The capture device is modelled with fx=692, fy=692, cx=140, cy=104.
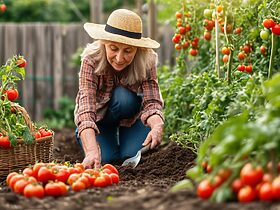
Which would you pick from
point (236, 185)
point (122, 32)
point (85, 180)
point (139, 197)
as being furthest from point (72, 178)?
point (122, 32)

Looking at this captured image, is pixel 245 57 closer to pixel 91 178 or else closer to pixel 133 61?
pixel 133 61

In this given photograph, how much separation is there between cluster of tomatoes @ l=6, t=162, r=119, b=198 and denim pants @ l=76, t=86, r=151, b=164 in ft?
→ 5.47

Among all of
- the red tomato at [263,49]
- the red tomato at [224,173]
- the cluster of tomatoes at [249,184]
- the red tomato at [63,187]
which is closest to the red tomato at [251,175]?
the cluster of tomatoes at [249,184]

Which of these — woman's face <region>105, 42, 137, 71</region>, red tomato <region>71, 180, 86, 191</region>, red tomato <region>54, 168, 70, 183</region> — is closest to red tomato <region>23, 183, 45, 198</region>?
red tomato <region>71, 180, 86, 191</region>

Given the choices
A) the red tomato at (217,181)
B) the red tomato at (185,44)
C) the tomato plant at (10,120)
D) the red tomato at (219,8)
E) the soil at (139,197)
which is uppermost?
the red tomato at (219,8)

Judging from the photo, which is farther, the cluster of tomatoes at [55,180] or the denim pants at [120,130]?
the denim pants at [120,130]

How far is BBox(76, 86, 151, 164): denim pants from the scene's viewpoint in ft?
21.0

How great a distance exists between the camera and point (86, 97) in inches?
234

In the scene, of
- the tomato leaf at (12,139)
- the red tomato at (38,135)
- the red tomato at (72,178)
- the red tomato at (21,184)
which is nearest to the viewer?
the red tomato at (21,184)

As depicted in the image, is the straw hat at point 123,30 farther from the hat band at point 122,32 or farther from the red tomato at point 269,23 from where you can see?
the red tomato at point 269,23

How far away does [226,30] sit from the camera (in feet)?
20.7

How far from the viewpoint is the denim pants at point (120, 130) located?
6406 millimetres

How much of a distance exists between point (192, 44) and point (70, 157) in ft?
5.61

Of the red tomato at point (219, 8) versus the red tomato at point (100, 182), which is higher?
the red tomato at point (219, 8)
